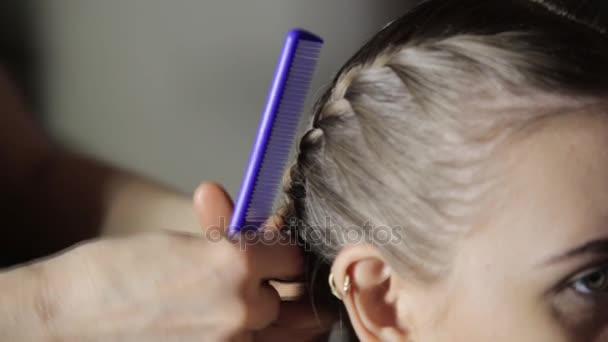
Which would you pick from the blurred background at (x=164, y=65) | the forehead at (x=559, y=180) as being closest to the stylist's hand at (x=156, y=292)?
the forehead at (x=559, y=180)

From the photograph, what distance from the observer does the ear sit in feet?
2.01

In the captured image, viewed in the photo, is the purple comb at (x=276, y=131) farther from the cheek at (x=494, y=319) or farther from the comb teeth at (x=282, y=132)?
the cheek at (x=494, y=319)

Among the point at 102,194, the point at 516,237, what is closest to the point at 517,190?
the point at 516,237

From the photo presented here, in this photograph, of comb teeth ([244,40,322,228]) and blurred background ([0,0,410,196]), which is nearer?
comb teeth ([244,40,322,228])

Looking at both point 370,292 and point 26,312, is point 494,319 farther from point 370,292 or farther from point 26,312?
point 26,312

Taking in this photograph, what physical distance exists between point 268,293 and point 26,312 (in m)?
0.22

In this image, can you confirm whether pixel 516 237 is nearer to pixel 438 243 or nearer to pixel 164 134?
pixel 438 243

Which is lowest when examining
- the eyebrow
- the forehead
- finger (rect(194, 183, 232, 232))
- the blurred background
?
the blurred background

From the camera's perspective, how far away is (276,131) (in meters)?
0.59

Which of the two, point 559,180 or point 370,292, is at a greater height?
point 559,180

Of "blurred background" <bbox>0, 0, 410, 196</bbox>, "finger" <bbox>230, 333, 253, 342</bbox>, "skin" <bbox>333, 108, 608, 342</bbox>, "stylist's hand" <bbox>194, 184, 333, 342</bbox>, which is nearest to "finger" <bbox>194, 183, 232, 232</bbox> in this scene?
"stylist's hand" <bbox>194, 184, 333, 342</bbox>

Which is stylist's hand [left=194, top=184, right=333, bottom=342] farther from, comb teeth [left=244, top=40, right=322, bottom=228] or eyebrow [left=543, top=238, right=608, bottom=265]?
eyebrow [left=543, top=238, right=608, bottom=265]

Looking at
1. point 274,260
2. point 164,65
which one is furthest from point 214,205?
point 164,65

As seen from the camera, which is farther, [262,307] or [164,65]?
[164,65]
